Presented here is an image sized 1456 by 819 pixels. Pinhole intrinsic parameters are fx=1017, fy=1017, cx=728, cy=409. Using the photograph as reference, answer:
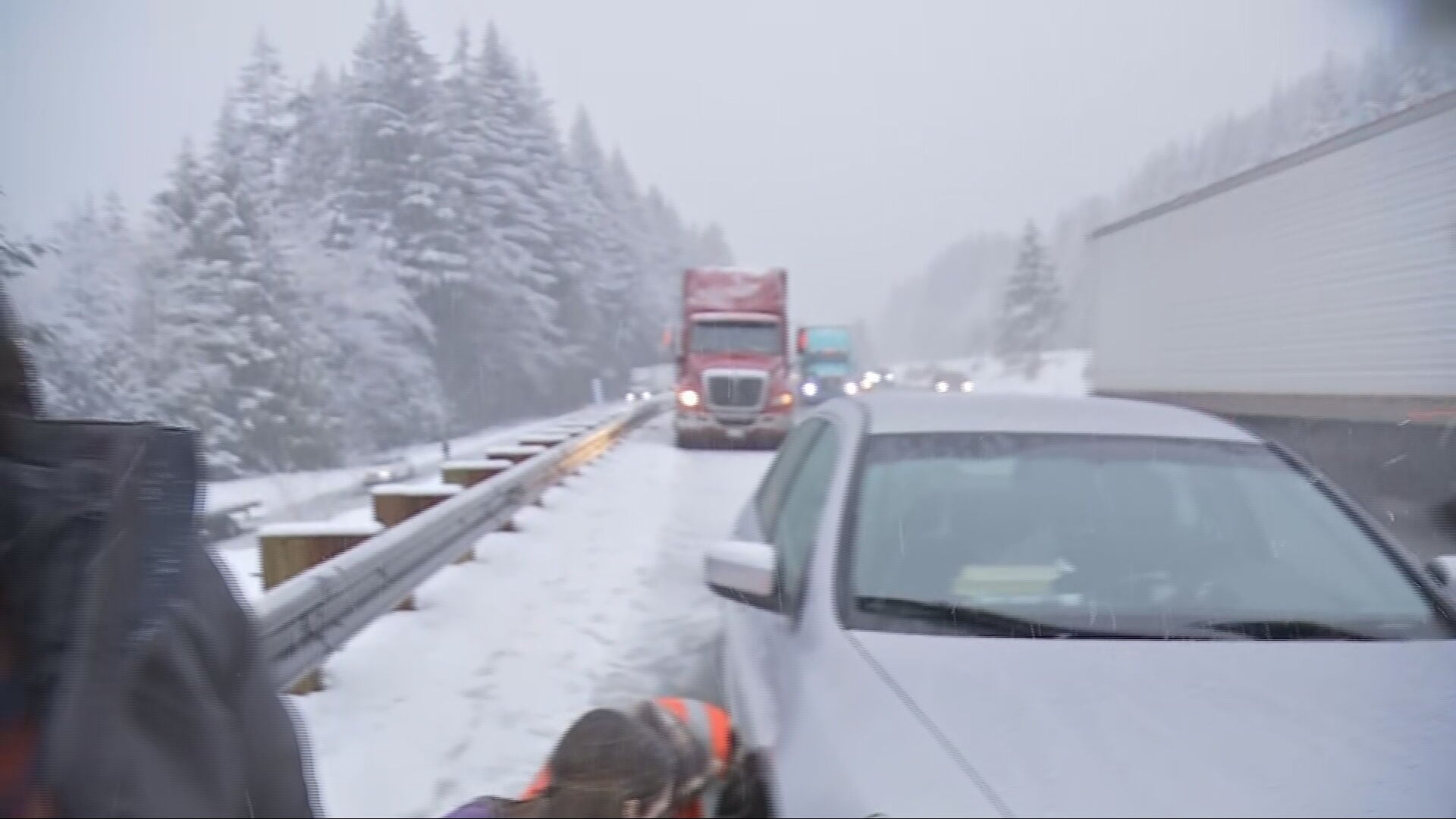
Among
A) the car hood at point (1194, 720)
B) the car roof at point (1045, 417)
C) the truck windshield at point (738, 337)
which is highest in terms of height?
the truck windshield at point (738, 337)

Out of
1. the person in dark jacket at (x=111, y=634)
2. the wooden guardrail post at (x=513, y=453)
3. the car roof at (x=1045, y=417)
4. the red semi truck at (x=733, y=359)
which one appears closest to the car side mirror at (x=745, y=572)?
the car roof at (x=1045, y=417)

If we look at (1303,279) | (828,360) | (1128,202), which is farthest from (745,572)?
(828,360)

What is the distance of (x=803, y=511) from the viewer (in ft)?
12.6

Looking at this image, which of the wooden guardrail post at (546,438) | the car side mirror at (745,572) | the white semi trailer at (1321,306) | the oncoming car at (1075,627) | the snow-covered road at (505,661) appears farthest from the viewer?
the wooden guardrail post at (546,438)

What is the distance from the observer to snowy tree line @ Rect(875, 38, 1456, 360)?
5109mm

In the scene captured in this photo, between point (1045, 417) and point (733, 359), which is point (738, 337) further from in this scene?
point (1045, 417)

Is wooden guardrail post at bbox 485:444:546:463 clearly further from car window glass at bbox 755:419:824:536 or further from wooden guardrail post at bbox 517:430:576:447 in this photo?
car window glass at bbox 755:419:824:536

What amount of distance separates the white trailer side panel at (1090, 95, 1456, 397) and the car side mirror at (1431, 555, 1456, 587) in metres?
1.58

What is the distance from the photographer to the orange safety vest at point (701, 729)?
274 cm

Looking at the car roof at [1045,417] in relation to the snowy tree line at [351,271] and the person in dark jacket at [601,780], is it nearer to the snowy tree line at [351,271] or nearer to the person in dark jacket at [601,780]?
the person in dark jacket at [601,780]

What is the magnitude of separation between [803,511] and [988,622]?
105cm

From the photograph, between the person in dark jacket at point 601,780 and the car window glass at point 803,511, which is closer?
the person in dark jacket at point 601,780

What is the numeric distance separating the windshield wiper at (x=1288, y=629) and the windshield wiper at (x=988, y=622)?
0.22 ft

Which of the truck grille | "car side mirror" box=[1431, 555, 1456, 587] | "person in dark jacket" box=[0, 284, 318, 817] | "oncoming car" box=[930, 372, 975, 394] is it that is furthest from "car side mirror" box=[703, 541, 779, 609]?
"oncoming car" box=[930, 372, 975, 394]
